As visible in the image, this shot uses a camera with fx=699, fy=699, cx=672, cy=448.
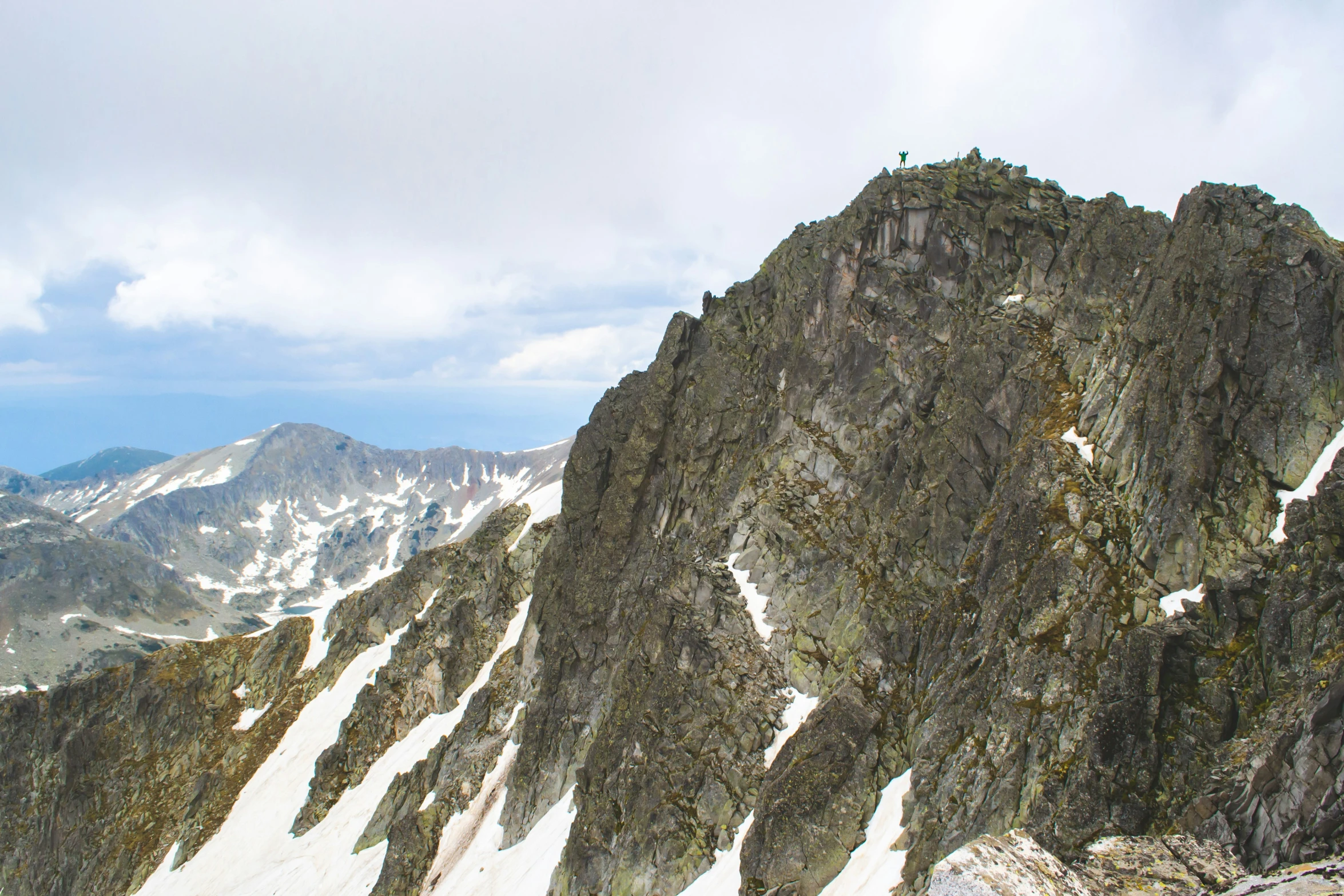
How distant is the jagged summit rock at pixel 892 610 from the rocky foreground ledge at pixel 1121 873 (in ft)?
1.09

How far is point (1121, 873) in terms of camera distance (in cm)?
1427

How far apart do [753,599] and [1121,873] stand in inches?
1007

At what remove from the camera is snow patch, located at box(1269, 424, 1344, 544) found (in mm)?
21000

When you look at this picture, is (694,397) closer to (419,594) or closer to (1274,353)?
(1274,353)

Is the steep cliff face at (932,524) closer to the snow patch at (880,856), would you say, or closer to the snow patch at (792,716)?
the snow patch at (880,856)

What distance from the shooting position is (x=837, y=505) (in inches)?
1547

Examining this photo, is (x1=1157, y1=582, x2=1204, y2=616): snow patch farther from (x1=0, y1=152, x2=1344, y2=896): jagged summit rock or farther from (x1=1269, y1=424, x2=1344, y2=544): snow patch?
(x1=1269, y1=424, x2=1344, y2=544): snow patch

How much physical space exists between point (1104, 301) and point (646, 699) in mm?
31162

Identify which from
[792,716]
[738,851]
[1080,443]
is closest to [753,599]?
[792,716]

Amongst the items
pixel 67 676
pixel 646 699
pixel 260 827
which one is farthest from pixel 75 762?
pixel 67 676

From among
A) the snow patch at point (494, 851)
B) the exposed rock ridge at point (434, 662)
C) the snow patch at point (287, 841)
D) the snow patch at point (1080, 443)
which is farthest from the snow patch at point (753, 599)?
the snow patch at point (287, 841)

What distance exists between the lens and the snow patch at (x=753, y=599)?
1489 inches

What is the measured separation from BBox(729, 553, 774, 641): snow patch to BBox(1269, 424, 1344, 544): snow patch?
2206 centimetres

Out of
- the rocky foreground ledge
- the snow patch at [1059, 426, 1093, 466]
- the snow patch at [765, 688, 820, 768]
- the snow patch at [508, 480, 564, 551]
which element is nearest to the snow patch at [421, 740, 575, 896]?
the snow patch at [765, 688, 820, 768]
